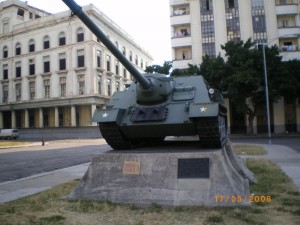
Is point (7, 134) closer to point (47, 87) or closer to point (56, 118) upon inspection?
point (56, 118)

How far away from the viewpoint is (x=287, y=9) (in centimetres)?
3906

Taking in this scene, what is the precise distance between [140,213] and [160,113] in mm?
2525

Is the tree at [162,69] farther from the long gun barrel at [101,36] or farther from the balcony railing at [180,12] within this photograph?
the long gun barrel at [101,36]

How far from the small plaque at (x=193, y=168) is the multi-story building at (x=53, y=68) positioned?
138 ft

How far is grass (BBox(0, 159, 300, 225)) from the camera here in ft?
17.3

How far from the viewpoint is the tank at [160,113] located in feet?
23.3

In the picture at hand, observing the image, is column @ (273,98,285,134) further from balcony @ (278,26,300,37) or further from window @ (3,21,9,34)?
window @ (3,21,9,34)

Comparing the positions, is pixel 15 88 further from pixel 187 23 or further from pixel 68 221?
pixel 68 221

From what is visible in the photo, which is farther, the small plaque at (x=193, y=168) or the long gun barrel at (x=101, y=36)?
the small plaque at (x=193, y=168)

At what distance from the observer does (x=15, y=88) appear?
56.2m

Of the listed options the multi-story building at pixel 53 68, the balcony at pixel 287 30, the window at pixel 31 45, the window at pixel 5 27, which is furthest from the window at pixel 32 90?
the balcony at pixel 287 30

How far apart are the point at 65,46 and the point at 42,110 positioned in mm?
10171

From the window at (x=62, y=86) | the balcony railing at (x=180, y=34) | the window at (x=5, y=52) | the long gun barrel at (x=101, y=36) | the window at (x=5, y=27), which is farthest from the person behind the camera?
the window at (x=5, y=52)

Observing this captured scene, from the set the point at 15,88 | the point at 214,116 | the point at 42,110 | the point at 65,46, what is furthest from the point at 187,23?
the point at 214,116
